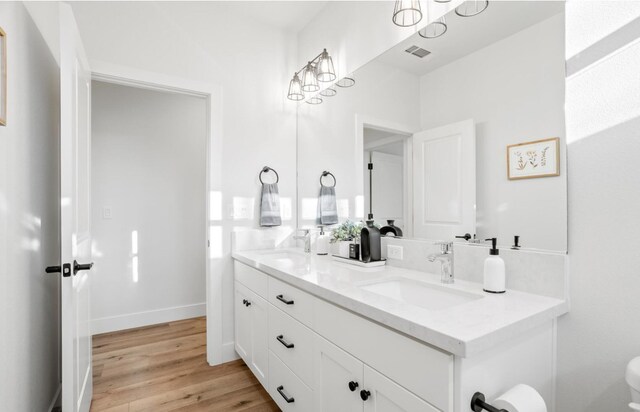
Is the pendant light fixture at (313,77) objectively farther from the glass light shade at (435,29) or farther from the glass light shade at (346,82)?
the glass light shade at (435,29)

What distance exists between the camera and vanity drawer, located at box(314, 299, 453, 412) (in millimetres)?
859

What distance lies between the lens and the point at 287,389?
1650 millimetres

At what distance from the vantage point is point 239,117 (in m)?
2.59

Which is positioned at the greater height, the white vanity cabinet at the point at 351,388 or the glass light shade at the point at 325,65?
the glass light shade at the point at 325,65

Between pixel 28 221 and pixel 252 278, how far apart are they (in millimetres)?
1160

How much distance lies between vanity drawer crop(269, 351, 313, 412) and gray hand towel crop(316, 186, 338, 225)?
3.27 ft

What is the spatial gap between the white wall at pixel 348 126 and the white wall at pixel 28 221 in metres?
1.64

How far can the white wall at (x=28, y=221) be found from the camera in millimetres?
1199

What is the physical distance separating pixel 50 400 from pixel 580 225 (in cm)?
261

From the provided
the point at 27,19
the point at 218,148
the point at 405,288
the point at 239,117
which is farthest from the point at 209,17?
the point at 405,288

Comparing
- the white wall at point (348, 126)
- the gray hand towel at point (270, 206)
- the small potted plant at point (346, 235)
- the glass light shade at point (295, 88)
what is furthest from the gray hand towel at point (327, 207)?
the glass light shade at point (295, 88)

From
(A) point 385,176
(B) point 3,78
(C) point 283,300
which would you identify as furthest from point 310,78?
(B) point 3,78

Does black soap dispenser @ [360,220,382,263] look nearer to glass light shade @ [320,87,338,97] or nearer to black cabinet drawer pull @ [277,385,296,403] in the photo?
black cabinet drawer pull @ [277,385,296,403]

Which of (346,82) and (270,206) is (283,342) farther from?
(346,82)
